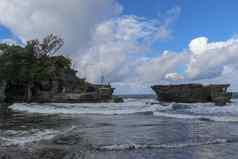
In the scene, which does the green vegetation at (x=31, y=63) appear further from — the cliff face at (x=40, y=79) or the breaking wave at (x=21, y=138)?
the breaking wave at (x=21, y=138)

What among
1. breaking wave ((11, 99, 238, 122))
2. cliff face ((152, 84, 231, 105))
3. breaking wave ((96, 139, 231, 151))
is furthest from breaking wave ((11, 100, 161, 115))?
cliff face ((152, 84, 231, 105))

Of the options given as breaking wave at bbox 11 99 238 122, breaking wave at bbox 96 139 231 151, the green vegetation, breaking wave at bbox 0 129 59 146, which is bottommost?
breaking wave at bbox 96 139 231 151

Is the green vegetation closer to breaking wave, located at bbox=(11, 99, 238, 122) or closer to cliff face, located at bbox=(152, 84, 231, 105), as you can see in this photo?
breaking wave, located at bbox=(11, 99, 238, 122)

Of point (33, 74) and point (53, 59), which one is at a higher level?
point (53, 59)

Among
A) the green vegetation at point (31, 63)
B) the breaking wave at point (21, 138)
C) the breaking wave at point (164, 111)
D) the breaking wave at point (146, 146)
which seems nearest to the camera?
the breaking wave at point (146, 146)

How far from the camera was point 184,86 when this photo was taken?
4653 cm

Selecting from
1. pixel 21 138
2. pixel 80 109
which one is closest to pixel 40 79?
→ pixel 80 109

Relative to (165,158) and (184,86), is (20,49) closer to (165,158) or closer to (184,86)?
(184,86)

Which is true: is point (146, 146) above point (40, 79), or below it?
below

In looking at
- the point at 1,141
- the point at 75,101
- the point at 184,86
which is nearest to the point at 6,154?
the point at 1,141

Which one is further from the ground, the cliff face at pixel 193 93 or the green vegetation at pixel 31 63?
the green vegetation at pixel 31 63

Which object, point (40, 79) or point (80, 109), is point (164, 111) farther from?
point (40, 79)

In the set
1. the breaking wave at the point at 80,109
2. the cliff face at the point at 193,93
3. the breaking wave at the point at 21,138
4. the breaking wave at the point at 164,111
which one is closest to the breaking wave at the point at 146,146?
the breaking wave at the point at 21,138

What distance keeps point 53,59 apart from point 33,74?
209 inches
